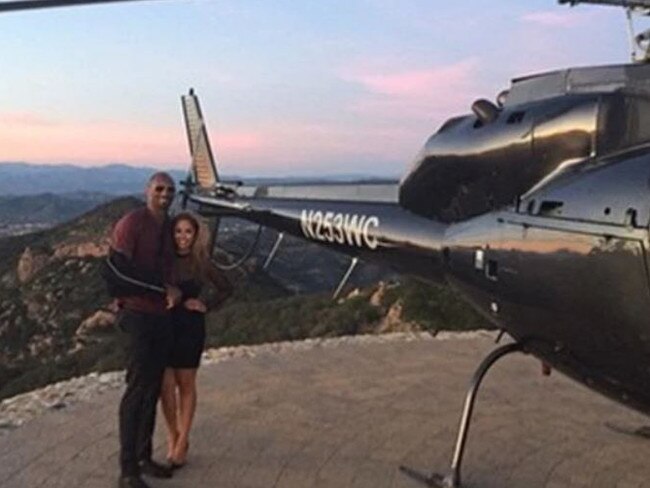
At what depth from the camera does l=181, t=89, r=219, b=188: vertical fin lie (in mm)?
9281

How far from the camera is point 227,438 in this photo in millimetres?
6844

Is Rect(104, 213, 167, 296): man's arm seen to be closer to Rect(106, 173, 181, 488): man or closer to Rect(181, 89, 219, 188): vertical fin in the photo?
Rect(106, 173, 181, 488): man

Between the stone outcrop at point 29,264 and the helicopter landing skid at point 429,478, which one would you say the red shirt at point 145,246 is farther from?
the stone outcrop at point 29,264

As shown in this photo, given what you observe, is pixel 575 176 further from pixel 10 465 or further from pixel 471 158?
pixel 10 465

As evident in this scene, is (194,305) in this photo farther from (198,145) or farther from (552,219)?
(198,145)

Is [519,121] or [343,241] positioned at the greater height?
[519,121]

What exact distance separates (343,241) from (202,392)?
2.29 m

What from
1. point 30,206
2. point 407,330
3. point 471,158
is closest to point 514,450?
point 471,158

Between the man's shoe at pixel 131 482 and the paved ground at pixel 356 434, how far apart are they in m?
0.24

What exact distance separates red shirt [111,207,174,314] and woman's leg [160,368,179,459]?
57 centimetres

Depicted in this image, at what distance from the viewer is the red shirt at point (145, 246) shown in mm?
5414

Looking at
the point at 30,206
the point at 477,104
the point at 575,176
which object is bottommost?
the point at 30,206

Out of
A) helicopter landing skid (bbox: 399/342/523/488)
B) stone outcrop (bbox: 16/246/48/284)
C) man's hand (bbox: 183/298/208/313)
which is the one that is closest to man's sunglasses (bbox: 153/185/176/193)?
man's hand (bbox: 183/298/208/313)

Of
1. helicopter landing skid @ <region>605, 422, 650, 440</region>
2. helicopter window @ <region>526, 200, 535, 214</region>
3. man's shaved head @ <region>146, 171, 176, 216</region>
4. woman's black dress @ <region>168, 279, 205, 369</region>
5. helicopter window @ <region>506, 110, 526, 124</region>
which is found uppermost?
helicopter window @ <region>506, 110, 526, 124</region>
